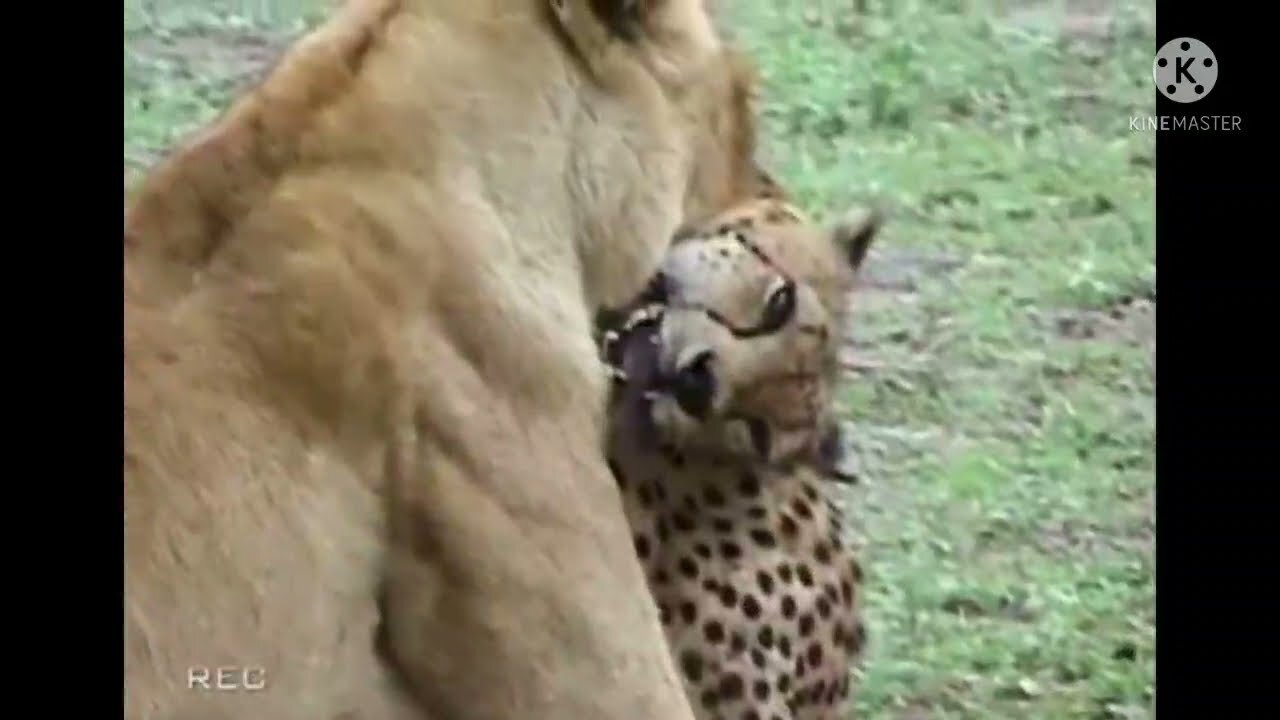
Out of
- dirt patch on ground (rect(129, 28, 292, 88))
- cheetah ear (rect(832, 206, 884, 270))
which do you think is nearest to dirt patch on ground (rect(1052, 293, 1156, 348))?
cheetah ear (rect(832, 206, 884, 270))

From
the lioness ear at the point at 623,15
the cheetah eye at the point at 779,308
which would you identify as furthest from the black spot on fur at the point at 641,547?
the lioness ear at the point at 623,15

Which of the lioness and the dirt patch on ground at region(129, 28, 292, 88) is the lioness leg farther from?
the dirt patch on ground at region(129, 28, 292, 88)

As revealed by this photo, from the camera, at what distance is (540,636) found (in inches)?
38.0

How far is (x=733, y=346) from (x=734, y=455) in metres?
0.06

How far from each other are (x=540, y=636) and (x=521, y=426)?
0.10 meters

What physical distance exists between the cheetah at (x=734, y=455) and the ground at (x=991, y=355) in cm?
9

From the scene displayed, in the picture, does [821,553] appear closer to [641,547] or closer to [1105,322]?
[641,547]

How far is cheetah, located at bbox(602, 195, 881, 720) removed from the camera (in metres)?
1.08

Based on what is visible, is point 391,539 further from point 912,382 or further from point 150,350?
point 912,382

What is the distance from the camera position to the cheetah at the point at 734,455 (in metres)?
1.08

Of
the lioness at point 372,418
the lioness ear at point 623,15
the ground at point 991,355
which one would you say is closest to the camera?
the lioness at point 372,418

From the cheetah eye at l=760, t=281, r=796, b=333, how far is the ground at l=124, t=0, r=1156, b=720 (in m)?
0.11

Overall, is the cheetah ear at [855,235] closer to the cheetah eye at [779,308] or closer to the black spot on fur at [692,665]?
the cheetah eye at [779,308]
